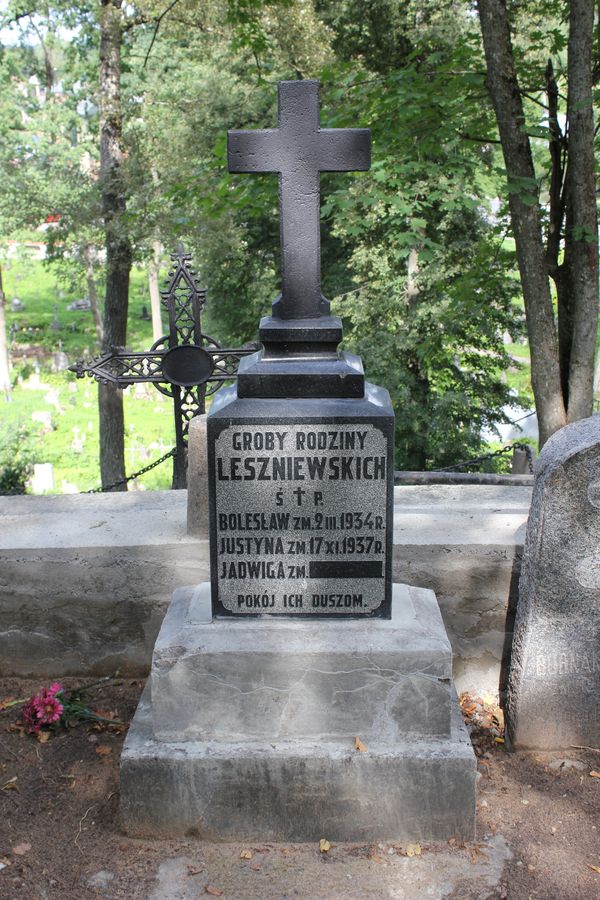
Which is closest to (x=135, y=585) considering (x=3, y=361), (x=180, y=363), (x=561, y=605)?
(x=561, y=605)

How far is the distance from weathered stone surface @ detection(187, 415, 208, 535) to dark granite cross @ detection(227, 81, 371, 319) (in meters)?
0.95

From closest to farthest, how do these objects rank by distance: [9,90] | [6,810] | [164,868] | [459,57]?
[164,868] → [6,810] → [459,57] → [9,90]

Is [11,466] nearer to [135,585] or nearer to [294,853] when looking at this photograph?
[135,585]

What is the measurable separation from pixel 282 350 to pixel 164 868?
2134 mm

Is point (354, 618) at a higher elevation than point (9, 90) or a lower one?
lower

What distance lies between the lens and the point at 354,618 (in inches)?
145

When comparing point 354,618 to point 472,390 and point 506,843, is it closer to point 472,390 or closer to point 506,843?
point 506,843

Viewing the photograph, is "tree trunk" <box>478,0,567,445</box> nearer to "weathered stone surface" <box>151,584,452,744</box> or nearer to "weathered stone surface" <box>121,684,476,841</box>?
"weathered stone surface" <box>151,584,452,744</box>

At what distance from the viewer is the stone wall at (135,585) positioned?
4445mm

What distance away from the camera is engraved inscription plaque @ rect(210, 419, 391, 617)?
349 centimetres

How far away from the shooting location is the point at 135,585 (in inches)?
177

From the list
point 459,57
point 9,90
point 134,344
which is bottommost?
point 134,344

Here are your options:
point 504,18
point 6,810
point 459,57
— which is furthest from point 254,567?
point 459,57

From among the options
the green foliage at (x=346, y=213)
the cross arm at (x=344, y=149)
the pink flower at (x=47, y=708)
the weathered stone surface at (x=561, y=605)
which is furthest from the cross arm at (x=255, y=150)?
the green foliage at (x=346, y=213)
